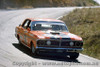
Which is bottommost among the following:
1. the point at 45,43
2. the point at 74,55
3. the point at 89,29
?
the point at 89,29

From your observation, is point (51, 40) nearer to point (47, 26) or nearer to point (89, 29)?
point (47, 26)

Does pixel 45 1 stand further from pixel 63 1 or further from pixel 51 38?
pixel 51 38

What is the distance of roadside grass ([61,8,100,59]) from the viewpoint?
50.0 ft

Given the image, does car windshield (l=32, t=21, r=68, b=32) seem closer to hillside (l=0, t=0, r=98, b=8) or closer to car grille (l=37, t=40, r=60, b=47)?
car grille (l=37, t=40, r=60, b=47)

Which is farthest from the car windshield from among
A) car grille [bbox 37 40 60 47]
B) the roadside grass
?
the roadside grass

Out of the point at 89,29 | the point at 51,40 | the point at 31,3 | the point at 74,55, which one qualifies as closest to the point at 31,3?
the point at 31,3

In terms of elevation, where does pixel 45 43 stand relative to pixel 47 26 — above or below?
below

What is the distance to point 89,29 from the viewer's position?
63.8 ft

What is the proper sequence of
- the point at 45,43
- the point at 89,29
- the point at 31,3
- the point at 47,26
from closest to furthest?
1. the point at 45,43
2. the point at 47,26
3. the point at 89,29
4. the point at 31,3

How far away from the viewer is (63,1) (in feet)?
188

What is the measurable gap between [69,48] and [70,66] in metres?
1.85

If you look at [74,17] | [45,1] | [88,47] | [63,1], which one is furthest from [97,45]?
[63,1]

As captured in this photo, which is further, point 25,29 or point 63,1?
point 63,1

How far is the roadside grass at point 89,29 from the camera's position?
15.2m
